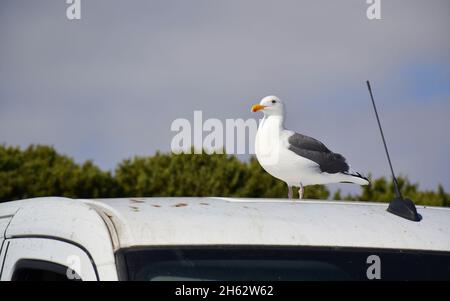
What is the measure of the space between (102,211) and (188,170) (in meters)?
17.6

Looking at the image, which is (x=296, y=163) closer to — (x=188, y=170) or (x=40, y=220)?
(x=40, y=220)

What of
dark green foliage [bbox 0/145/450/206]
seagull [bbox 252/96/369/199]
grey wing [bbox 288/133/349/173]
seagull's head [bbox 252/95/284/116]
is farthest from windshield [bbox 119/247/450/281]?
dark green foliage [bbox 0/145/450/206]

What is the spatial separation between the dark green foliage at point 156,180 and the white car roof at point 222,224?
1625cm

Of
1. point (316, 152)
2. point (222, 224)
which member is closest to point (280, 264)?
point (222, 224)

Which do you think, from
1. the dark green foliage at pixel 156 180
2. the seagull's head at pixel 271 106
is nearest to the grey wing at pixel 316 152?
the seagull's head at pixel 271 106

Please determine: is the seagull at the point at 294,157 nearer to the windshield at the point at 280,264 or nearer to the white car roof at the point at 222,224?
the white car roof at the point at 222,224

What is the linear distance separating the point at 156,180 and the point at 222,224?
58.5ft

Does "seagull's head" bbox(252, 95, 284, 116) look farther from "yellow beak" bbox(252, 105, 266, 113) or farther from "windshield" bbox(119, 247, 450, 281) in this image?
"windshield" bbox(119, 247, 450, 281)

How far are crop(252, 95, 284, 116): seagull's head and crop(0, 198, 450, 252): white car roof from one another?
4496 millimetres

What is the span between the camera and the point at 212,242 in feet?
10.4
